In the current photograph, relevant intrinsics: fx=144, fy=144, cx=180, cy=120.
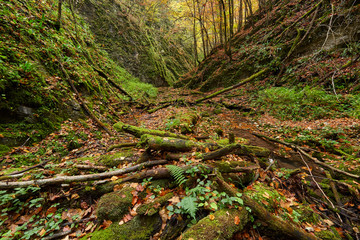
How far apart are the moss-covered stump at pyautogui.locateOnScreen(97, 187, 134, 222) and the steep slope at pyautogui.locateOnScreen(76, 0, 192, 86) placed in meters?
16.1

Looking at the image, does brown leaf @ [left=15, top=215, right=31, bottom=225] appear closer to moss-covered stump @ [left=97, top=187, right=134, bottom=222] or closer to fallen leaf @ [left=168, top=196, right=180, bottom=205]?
moss-covered stump @ [left=97, top=187, right=134, bottom=222]

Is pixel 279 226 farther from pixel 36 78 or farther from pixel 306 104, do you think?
pixel 306 104

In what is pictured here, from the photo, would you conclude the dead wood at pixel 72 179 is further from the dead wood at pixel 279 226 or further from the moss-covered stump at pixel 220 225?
the dead wood at pixel 279 226

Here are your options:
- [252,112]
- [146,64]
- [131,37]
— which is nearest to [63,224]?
[252,112]

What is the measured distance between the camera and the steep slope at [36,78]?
13.5 feet

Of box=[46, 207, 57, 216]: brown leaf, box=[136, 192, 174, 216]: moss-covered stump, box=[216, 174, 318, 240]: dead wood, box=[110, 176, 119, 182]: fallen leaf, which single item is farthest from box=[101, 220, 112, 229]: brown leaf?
box=[216, 174, 318, 240]: dead wood

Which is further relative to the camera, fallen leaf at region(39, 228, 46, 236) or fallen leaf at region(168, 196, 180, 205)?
fallen leaf at region(168, 196, 180, 205)

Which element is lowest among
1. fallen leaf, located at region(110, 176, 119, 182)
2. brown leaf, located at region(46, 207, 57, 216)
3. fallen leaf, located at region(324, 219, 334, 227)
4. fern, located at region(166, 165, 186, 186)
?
fallen leaf, located at region(324, 219, 334, 227)

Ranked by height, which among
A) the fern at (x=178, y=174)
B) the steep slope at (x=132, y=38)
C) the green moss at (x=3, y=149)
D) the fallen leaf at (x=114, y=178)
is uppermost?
the steep slope at (x=132, y=38)

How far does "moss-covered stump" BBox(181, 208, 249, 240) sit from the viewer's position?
1.68m

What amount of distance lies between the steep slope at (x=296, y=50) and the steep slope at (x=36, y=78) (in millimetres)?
9204

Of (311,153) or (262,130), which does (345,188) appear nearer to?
(311,153)

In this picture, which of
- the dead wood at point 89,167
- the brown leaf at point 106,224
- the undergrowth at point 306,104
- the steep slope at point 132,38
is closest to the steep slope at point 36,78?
the dead wood at point 89,167

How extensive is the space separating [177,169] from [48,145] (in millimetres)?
4226
